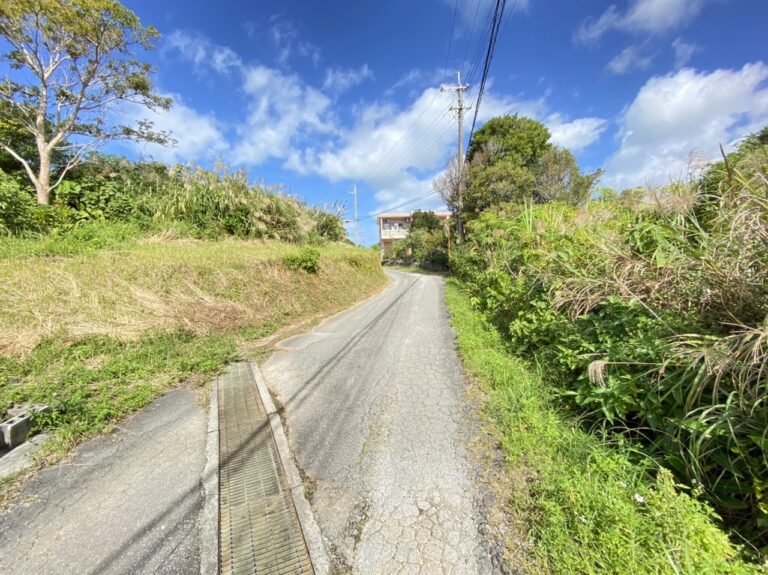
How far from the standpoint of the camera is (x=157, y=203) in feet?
30.4

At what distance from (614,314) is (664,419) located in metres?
1.21

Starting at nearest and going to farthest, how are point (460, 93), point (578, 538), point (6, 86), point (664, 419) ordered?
point (578, 538) < point (664, 419) < point (6, 86) < point (460, 93)

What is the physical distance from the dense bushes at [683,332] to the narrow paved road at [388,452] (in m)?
1.29

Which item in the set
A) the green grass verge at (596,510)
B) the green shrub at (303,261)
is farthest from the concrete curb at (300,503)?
the green shrub at (303,261)

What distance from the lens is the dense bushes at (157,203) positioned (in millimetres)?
6551

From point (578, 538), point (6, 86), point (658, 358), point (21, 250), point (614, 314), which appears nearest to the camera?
point (578, 538)

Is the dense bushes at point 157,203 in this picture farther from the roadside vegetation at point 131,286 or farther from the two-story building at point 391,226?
the two-story building at point 391,226

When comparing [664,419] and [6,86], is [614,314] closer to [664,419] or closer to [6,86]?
[664,419]

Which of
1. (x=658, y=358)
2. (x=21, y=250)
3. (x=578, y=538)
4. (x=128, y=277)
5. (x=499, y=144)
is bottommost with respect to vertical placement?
(x=578, y=538)

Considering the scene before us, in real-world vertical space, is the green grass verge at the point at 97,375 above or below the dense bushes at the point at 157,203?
below

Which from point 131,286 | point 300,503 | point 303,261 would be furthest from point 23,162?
point 300,503

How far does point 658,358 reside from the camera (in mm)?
2143

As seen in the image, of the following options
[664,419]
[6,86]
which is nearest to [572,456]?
[664,419]

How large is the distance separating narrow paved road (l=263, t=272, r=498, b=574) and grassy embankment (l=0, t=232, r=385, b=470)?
1464 millimetres
